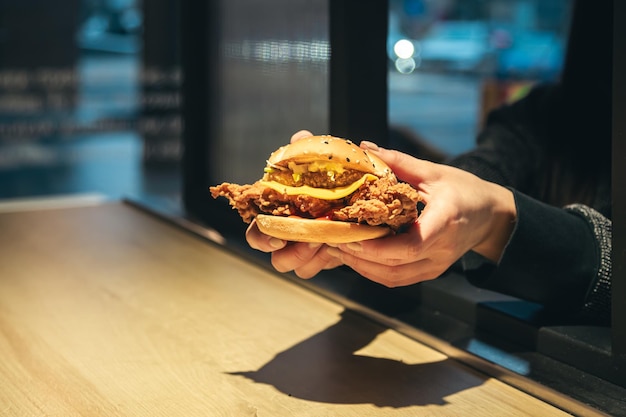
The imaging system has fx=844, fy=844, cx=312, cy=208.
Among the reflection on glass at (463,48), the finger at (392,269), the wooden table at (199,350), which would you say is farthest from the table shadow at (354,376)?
the reflection on glass at (463,48)

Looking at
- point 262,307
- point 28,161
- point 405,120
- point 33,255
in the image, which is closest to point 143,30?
point 28,161

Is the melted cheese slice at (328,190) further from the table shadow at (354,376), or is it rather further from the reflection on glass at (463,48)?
the reflection on glass at (463,48)

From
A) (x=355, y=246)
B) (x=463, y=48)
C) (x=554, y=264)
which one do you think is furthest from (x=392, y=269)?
(x=463, y=48)

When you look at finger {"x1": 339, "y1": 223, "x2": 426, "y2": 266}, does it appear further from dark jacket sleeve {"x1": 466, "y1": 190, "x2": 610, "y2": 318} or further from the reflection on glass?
the reflection on glass

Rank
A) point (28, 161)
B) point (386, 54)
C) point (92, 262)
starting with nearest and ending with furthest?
point (386, 54) < point (92, 262) < point (28, 161)

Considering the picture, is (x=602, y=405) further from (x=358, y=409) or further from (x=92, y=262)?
(x=92, y=262)

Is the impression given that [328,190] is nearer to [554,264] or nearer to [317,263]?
[317,263]

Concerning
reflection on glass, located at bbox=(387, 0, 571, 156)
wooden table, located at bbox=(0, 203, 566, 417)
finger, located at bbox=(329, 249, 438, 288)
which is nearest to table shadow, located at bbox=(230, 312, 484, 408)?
wooden table, located at bbox=(0, 203, 566, 417)
